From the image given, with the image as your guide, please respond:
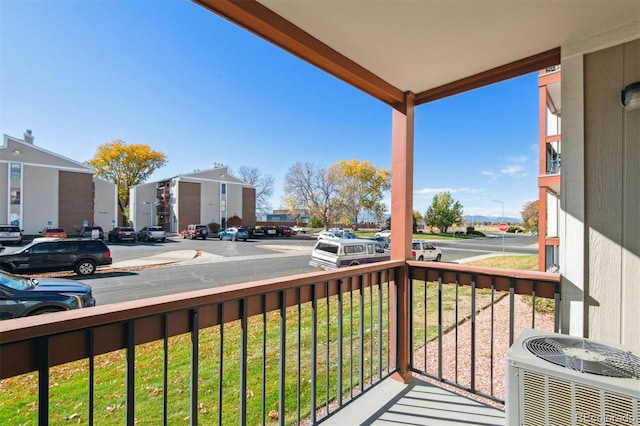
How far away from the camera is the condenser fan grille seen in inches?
34.3

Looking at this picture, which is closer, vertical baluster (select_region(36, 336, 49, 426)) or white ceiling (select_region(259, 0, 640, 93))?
vertical baluster (select_region(36, 336, 49, 426))

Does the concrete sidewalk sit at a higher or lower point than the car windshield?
lower

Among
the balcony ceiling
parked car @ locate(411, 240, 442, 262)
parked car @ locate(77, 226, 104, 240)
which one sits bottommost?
parked car @ locate(411, 240, 442, 262)

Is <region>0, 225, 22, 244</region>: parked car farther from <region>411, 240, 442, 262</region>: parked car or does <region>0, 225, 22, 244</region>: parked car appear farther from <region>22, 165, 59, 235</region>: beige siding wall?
<region>411, 240, 442, 262</region>: parked car

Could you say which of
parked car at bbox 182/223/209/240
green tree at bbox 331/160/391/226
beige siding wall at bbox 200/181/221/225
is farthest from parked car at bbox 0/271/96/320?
green tree at bbox 331/160/391/226

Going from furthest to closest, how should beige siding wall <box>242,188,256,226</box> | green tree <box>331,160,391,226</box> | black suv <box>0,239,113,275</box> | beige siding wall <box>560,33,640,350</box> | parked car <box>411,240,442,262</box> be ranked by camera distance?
parked car <box>411,240,442,262</box> → green tree <box>331,160,391,226</box> → beige siding wall <box>242,188,256,226</box> → black suv <box>0,239,113,275</box> → beige siding wall <box>560,33,640,350</box>

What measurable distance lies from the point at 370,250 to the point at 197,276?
4.47 m

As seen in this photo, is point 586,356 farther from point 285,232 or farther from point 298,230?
point 285,232

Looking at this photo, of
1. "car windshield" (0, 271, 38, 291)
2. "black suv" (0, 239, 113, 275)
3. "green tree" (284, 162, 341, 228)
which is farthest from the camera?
"green tree" (284, 162, 341, 228)

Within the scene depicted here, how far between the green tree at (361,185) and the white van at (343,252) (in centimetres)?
128

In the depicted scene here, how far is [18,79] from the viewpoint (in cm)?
159

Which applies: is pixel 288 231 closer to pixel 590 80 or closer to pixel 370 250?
pixel 370 250

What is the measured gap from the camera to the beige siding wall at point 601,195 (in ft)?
4.41

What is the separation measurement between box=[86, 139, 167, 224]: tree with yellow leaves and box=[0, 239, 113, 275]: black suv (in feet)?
1.62
